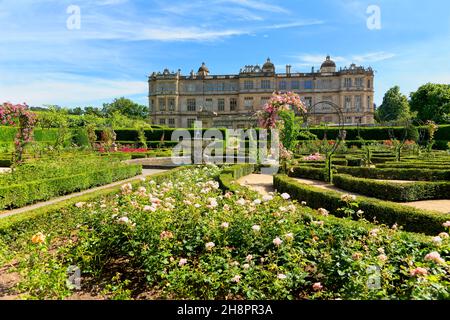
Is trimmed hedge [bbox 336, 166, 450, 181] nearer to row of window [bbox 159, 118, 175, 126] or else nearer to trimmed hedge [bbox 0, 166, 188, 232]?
trimmed hedge [bbox 0, 166, 188, 232]

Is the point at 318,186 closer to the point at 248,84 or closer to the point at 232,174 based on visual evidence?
the point at 232,174

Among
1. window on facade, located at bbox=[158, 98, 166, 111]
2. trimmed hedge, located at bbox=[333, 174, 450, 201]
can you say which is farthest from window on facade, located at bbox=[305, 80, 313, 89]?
trimmed hedge, located at bbox=[333, 174, 450, 201]

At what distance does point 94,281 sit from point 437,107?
155ft

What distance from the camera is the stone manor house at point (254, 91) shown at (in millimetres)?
53719

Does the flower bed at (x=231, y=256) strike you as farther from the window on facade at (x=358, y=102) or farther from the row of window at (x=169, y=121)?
the row of window at (x=169, y=121)

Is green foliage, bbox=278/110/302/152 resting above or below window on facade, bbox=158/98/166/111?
below

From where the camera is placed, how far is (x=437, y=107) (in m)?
42.9

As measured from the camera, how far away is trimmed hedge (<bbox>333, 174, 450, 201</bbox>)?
8203mm

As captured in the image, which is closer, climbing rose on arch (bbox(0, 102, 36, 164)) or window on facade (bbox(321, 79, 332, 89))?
climbing rose on arch (bbox(0, 102, 36, 164))

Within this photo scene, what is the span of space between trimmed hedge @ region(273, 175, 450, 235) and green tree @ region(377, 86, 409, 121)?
58.3 m

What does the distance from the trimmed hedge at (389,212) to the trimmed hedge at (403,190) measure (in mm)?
1587

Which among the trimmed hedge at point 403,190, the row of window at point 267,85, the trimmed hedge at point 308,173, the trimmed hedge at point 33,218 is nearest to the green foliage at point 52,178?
the trimmed hedge at point 33,218

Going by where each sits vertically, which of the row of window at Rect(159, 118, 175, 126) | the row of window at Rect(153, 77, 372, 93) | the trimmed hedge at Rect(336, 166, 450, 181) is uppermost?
the row of window at Rect(153, 77, 372, 93)
